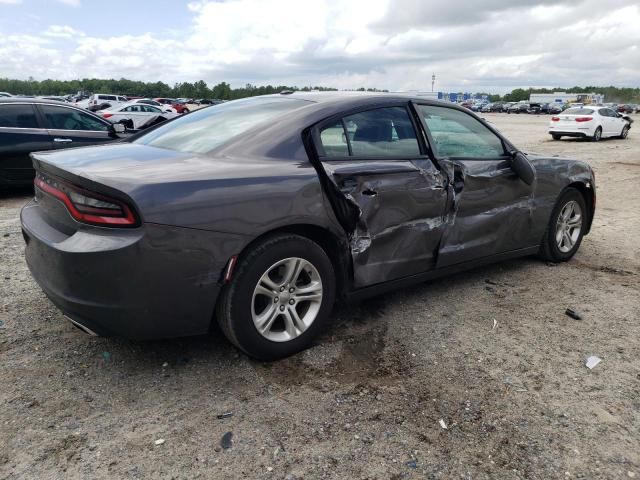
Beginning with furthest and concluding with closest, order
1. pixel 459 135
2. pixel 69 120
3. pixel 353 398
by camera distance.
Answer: pixel 69 120 → pixel 459 135 → pixel 353 398

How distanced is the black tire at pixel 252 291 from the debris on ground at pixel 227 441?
21.8 inches

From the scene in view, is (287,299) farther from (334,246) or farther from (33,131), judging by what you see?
(33,131)

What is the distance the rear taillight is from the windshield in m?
0.77

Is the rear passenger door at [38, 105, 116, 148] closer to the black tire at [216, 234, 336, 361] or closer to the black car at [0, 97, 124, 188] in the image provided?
the black car at [0, 97, 124, 188]

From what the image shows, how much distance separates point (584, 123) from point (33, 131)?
20757mm

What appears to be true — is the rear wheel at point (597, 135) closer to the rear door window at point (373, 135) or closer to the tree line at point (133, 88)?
the rear door window at point (373, 135)

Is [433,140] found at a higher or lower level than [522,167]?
higher

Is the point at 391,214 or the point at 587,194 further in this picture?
the point at 587,194

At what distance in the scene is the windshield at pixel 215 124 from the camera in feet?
10.7

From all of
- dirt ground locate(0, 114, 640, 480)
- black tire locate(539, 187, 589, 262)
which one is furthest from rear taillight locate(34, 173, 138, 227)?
black tire locate(539, 187, 589, 262)

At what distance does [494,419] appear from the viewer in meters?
2.58

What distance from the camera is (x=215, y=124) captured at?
3.53 m

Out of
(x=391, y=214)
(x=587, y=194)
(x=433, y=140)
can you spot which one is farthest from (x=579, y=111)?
(x=391, y=214)

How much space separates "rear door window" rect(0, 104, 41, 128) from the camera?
7.70 meters
